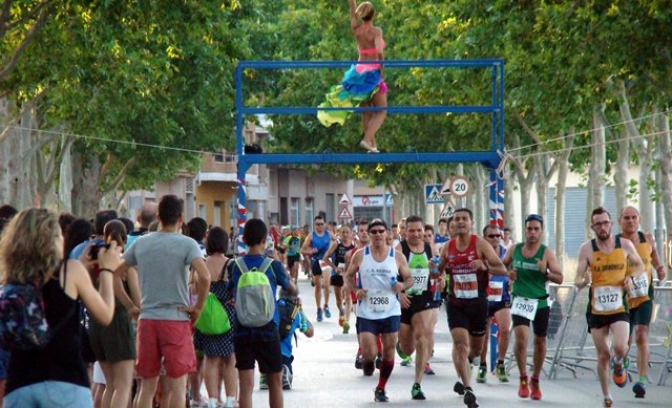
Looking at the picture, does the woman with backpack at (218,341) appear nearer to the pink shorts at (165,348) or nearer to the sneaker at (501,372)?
the pink shorts at (165,348)

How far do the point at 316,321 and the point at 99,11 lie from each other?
863 cm

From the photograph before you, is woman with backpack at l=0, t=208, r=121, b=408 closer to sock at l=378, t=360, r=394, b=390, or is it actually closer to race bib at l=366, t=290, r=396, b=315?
sock at l=378, t=360, r=394, b=390

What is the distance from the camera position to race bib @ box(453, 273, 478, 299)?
15.3 meters

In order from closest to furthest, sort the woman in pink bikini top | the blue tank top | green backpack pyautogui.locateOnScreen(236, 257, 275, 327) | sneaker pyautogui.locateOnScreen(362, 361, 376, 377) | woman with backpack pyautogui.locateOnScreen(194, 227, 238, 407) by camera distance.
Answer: green backpack pyautogui.locateOnScreen(236, 257, 275, 327), woman with backpack pyautogui.locateOnScreen(194, 227, 238, 407), sneaker pyautogui.locateOnScreen(362, 361, 376, 377), the woman in pink bikini top, the blue tank top

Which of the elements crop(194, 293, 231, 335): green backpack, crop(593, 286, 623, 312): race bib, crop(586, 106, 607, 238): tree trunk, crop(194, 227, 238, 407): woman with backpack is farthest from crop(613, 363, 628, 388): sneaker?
crop(586, 106, 607, 238): tree trunk

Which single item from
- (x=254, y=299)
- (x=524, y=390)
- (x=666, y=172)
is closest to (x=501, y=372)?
(x=524, y=390)

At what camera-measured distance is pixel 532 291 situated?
1559 cm

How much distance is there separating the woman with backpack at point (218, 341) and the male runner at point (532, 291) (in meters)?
3.26

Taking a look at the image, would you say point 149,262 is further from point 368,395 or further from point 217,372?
point 368,395

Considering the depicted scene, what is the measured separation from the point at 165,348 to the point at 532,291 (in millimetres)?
5411

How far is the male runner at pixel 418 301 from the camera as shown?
610 inches

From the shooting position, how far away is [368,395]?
15.7m

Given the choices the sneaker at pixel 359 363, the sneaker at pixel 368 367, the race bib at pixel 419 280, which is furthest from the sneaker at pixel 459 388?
the sneaker at pixel 359 363

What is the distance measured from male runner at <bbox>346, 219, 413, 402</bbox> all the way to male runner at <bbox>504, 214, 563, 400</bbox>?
1.14 meters
